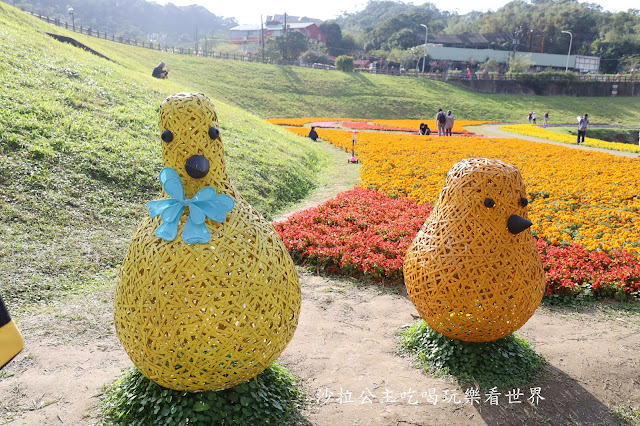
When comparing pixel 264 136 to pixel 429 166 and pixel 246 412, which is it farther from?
pixel 246 412

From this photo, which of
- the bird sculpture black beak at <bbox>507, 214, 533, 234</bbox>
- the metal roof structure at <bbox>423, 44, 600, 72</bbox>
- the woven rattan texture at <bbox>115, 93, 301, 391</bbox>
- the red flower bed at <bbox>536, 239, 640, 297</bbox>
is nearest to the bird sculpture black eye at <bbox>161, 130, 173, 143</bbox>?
the woven rattan texture at <bbox>115, 93, 301, 391</bbox>

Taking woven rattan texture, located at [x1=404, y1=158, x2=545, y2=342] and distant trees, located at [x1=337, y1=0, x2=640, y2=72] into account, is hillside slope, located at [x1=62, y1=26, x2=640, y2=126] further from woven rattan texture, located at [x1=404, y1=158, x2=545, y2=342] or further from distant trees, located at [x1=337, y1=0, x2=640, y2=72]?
woven rattan texture, located at [x1=404, y1=158, x2=545, y2=342]

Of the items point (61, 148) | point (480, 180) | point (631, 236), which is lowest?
point (631, 236)

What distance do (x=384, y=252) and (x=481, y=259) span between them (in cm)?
346

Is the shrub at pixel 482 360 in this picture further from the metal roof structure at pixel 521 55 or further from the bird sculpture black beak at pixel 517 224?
the metal roof structure at pixel 521 55

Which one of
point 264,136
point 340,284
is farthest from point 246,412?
point 264,136

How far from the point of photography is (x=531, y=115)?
4081 cm

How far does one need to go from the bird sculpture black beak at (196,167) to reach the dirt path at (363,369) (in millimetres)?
2150

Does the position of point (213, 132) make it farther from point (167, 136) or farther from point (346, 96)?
point (346, 96)

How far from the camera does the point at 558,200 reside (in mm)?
10531

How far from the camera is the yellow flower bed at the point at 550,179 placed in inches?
349

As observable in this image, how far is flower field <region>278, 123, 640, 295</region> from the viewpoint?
23.8ft

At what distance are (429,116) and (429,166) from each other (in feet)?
99.7

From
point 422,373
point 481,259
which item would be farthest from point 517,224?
point 422,373
